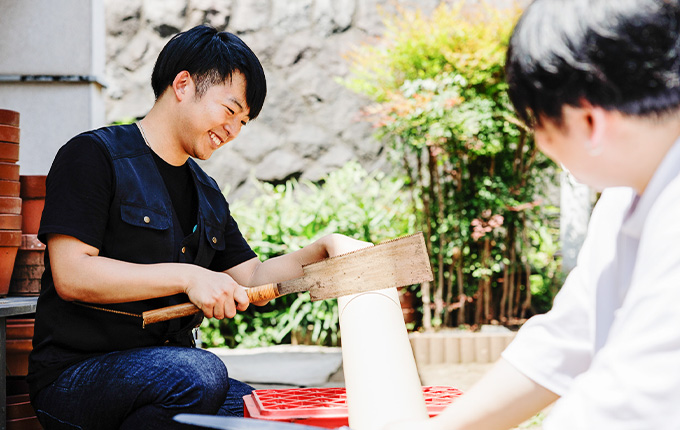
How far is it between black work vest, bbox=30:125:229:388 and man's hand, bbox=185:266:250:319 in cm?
21

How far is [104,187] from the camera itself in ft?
5.96

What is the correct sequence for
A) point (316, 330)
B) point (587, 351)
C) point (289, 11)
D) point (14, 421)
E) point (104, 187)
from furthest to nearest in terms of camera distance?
point (289, 11)
point (316, 330)
point (14, 421)
point (104, 187)
point (587, 351)

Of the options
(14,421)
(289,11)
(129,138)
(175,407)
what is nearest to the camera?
(175,407)

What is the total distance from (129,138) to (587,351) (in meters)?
1.46

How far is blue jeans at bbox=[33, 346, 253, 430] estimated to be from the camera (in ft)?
5.44

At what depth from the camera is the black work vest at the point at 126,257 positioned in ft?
5.93

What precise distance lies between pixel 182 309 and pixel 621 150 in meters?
1.21

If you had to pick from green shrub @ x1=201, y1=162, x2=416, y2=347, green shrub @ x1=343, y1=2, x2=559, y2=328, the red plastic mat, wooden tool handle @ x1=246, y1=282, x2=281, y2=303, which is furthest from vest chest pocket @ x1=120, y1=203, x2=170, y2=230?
green shrub @ x1=343, y1=2, x2=559, y2=328

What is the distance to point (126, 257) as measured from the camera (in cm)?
189

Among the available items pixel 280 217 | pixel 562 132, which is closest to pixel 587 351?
pixel 562 132

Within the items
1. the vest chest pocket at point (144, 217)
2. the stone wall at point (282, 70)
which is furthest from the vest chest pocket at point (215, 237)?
the stone wall at point (282, 70)

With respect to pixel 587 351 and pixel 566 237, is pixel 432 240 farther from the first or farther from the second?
pixel 587 351

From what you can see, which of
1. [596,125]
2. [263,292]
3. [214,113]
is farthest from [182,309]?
[596,125]

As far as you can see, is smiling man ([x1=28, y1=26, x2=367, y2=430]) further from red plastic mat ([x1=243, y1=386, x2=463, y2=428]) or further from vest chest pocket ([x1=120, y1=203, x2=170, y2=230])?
red plastic mat ([x1=243, y1=386, x2=463, y2=428])
